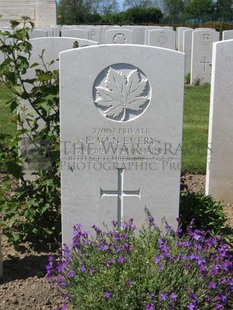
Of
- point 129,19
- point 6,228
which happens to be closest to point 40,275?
point 6,228

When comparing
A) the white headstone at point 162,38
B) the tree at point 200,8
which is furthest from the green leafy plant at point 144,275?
the tree at point 200,8

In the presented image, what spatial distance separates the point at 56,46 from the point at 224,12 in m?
58.1

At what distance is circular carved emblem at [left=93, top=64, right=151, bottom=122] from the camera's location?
3.03m

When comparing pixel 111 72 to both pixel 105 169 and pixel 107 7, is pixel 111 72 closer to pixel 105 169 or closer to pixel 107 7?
pixel 105 169

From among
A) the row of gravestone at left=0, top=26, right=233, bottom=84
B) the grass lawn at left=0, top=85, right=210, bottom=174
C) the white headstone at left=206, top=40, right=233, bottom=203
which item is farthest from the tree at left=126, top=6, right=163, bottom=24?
the white headstone at left=206, top=40, right=233, bottom=203

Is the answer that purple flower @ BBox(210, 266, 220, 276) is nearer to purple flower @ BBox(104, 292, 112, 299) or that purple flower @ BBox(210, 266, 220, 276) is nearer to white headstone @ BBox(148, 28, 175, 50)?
purple flower @ BBox(104, 292, 112, 299)

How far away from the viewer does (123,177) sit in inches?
126

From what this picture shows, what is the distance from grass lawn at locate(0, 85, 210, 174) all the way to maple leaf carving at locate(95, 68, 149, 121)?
146cm

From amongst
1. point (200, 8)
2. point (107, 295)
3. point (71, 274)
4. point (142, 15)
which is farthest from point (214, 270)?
point (200, 8)

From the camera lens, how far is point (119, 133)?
3115mm

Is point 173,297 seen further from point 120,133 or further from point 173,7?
point 173,7

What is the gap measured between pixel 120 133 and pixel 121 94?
9.3 inches

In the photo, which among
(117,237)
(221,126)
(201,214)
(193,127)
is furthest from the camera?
(193,127)

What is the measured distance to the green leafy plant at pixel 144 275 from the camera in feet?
8.21
